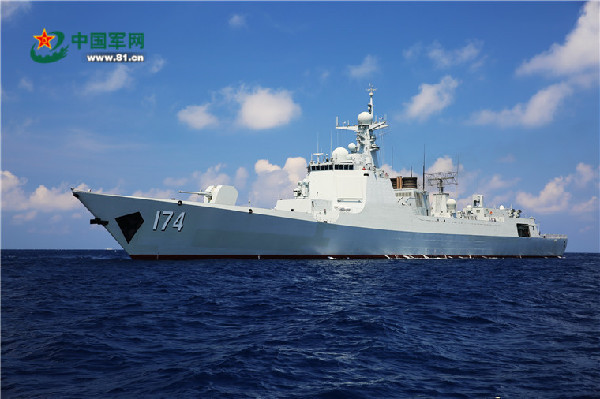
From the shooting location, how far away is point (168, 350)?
23.0 feet

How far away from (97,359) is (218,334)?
223 cm

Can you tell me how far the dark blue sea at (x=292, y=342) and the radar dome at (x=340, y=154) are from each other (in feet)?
60.7

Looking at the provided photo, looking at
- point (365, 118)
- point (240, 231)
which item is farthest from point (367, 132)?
point (240, 231)

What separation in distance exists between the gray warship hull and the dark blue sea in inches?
307

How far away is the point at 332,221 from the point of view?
2650 cm

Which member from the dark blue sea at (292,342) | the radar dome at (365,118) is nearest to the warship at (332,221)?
the radar dome at (365,118)

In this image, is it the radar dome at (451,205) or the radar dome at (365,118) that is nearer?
the radar dome at (365,118)

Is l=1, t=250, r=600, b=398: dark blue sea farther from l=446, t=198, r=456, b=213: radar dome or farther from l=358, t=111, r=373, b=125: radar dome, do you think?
l=446, t=198, r=456, b=213: radar dome

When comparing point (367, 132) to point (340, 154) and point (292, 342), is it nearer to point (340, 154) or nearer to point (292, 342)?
point (340, 154)

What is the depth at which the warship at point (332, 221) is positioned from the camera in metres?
22.2

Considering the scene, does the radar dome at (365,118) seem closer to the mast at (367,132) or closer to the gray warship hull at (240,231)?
the mast at (367,132)

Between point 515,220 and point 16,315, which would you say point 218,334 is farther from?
point 515,220

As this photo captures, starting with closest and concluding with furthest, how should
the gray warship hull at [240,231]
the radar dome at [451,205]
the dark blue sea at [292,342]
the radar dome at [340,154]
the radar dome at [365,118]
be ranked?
the dark blue sea at [292,342], the gray warship hull at [240,231], the radar dome at [340,154], the radar dome at [365,118], the radar dome at [451,205]

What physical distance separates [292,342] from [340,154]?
25.7 m
